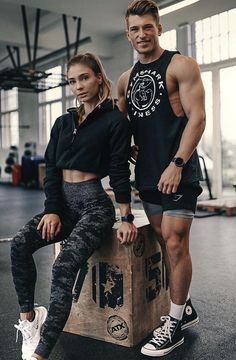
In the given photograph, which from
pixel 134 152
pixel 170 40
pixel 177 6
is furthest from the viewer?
pixel 170 40

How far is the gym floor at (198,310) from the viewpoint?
5.51 feet

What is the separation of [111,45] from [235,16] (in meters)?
3.17

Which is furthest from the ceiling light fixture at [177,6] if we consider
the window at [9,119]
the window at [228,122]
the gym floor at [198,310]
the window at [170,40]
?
the window at [9,119]

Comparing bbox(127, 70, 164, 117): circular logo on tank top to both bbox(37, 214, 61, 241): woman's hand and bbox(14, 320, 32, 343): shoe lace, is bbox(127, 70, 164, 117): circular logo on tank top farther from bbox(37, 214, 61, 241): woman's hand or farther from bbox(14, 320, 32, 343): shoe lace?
bbox(14, 320, 32, 343): shoe lace

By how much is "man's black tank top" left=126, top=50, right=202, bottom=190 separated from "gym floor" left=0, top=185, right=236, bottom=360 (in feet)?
2.28

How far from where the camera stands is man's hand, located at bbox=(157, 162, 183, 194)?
5.25ft

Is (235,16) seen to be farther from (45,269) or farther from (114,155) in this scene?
(114,155)

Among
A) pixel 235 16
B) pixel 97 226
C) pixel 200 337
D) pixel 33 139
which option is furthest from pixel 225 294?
pixel 33 139

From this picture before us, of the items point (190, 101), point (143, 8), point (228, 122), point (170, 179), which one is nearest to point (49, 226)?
point (170, 179)

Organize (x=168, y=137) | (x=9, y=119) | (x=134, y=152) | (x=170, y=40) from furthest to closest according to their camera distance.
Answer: (x=9, y=119)
(x=170, y=40)
(x=134, y=152)
(x=168, y=137)

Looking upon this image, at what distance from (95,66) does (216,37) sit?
19.5 ft

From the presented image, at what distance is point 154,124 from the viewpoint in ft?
5.50

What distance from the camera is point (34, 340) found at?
1.62 meters

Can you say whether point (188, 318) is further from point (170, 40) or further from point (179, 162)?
point (170, 40)
